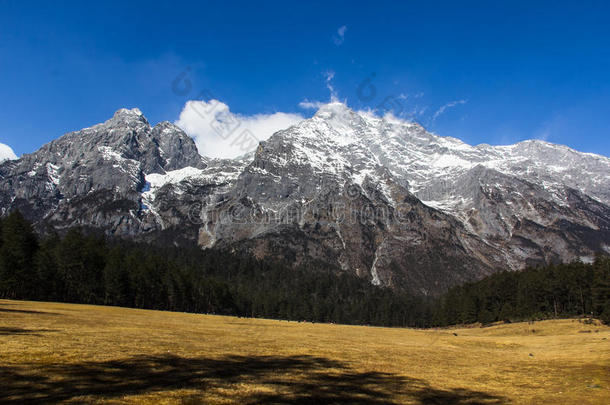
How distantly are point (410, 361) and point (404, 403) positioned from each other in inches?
556

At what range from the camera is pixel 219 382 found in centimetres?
1559

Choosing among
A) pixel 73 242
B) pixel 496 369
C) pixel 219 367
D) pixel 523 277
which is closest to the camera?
pixel 219 367

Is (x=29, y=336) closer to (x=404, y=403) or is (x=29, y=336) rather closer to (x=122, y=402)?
(x=122, y=402)

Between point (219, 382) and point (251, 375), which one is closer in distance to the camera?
point (219, 382)

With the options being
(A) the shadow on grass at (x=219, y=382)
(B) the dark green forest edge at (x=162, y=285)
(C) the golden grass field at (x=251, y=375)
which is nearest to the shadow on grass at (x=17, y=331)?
(C) the golden grass field at (x=251, y=375)

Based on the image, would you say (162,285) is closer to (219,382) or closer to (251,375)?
(251,375)

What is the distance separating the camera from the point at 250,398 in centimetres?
1358

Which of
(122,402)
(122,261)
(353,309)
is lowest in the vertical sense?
(353,309)

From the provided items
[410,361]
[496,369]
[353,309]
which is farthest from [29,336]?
[353,309]

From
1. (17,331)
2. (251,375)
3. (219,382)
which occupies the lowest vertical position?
(251,375)

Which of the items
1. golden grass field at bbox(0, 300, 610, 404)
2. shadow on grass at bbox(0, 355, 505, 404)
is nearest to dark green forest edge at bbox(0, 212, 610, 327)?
golden grass field at bbox(0, 300, 610, 404)

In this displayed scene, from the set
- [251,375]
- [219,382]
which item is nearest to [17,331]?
[251,375]

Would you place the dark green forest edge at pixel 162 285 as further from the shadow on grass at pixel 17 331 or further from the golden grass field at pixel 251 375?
the shadow on grass at pixel 17 331

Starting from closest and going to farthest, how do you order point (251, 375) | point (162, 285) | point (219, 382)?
point (219, 382)
point (251, 375)
point (162, 285)
